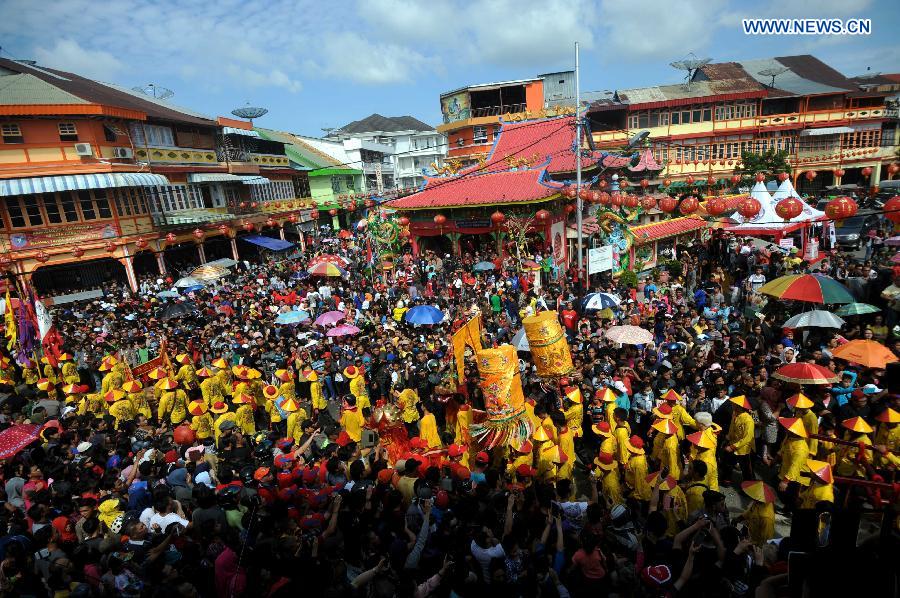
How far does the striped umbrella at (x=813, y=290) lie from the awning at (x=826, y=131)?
3367 centimetres

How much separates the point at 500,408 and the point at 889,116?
1706 inches

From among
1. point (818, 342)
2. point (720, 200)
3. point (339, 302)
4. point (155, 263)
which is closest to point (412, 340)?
point (339, 302)

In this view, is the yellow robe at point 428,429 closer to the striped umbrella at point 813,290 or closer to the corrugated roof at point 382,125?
the striped umbrella at point 813,290

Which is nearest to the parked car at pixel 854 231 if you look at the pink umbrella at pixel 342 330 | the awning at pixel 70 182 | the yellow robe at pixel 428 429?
the pink umbrella at pixel 342 330

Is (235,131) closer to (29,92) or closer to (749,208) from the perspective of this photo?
(29,92)

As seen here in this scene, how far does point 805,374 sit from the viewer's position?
273 inches

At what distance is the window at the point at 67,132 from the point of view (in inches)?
798

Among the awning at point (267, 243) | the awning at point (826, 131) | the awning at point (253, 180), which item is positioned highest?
the awning at point (253, 180)

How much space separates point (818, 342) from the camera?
9.98m

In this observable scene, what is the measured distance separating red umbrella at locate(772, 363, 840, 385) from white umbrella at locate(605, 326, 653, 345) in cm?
254

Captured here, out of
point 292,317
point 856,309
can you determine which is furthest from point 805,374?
point 292,317

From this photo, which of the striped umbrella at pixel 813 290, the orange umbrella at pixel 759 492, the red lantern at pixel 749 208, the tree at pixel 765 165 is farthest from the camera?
the tree at pixel 765 165

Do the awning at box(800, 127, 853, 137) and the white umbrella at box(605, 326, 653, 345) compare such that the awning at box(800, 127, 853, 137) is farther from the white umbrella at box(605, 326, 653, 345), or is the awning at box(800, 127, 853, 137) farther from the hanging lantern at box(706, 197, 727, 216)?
the white umbrella at box(605, 326, 653, 345)

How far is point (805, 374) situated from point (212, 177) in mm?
27752
